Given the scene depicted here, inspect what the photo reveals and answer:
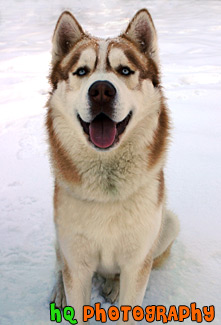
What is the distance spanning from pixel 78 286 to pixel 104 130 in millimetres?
1035

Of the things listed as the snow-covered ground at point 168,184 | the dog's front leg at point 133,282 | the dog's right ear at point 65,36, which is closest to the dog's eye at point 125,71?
the dog's right ear at point 65,36

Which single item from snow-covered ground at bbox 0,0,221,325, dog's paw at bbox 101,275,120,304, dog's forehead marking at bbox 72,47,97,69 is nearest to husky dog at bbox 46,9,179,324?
dog's forehead marking at bbox 72,47,97,69

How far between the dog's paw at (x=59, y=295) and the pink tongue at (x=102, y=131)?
127 centimetres

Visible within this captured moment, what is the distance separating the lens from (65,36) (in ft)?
7.30

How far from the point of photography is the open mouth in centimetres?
183

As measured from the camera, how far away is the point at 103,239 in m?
1.94

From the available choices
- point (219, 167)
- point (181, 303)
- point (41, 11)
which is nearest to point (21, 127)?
point (219, 167)

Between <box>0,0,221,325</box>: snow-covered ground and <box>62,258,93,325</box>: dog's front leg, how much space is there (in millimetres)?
333

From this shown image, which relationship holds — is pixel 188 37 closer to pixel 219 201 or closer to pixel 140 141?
pixel 219 201

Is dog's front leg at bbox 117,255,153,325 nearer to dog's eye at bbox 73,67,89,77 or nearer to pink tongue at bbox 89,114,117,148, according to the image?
pink tongue at bbox 89,114,117,148

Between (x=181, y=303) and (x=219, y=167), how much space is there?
2051mm

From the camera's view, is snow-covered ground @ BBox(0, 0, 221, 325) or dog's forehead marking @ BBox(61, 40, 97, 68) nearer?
dog's forehead marking @ BBox(61, 40, 97, 68)

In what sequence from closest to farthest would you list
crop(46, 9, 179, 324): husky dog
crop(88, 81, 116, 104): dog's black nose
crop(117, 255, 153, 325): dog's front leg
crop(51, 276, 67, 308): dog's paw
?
crop(88, 81, 116, 104): dog's black nose < crop(46, 9, 179, 324): husky dog < crop(117, 255, 153, 325): dog's front leg < crop(51, 276, 67, 308): dog's paw

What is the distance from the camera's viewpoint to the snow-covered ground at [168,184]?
8.39 feet
